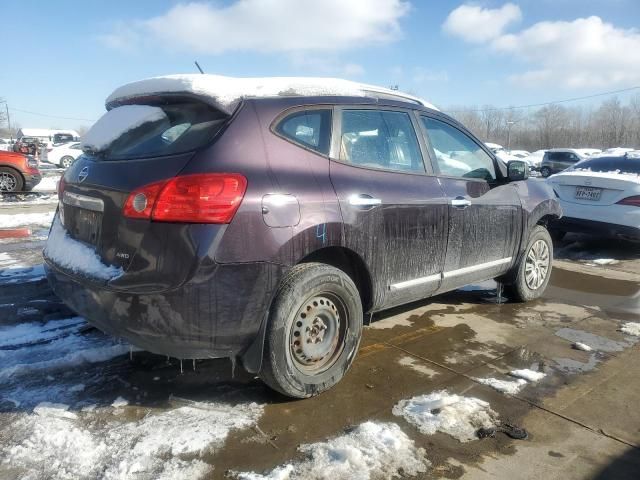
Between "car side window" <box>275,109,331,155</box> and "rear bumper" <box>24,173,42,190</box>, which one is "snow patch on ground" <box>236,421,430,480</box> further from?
"rear bumper" <box>24,173,42,190</box>

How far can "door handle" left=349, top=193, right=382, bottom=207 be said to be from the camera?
296 cm

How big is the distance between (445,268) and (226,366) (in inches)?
69.6

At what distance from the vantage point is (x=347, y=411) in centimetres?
277

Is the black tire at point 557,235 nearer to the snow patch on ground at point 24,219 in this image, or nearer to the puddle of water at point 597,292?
the puddle of water at point 597,292

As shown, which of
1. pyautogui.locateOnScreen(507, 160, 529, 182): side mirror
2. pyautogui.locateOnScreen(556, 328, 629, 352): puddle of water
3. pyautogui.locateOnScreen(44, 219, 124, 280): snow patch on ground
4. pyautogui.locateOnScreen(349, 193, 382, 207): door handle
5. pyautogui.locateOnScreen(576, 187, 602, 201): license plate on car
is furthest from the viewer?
pyautogui.locateOnScreen(576, 187, 602, 201): license plate on car

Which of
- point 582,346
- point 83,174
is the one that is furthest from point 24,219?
point 582,346

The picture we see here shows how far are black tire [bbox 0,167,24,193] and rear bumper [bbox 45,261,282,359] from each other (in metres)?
12.8

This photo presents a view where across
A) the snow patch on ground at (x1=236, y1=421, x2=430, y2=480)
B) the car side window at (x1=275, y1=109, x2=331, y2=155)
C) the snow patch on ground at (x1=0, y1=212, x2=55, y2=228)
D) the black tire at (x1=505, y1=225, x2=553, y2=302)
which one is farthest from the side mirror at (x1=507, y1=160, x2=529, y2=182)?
the snow patch on ground at (x1=0, y1=212, x2=55, y2=228)

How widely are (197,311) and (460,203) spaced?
2.25m

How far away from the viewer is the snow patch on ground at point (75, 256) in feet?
8.21

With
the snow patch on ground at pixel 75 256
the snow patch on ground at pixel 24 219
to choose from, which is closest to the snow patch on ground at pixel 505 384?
the snow patch on ground at pixel 75 256

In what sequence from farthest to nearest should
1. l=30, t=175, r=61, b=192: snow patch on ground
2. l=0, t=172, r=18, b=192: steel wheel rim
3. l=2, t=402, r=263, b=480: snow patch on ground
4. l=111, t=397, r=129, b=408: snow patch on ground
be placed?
l=30, t=175, r=61, b=192: snow patch on ground → l=0, t=172, r=18, b=192: steel wheel rim → l=111, t=397, r=129, b=408: snow patch on ground → l=2, t=402, r=263, b=480: snow patch on ground

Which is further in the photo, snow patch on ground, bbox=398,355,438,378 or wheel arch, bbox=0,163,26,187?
wheel arch, bbox=0,163,26,187

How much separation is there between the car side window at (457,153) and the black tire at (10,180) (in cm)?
1297
